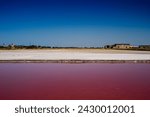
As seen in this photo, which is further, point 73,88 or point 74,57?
point 74,57

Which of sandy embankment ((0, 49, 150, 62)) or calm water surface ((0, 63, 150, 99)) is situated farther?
sandy embankment ((0, 49, 150, 62))

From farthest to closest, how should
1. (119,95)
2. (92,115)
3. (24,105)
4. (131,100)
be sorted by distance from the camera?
(119,95) → (131,100) → (24,105) → (92,115)

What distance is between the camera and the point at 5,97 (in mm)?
5707

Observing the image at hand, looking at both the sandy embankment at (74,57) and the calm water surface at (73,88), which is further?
the sandy embankment at (74,57)

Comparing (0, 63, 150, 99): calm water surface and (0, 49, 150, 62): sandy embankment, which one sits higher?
(0, 49, 150, 62): sandy embankment

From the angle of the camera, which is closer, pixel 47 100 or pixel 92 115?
pixel 92 115

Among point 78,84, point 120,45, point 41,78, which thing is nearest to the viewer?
point 78,84

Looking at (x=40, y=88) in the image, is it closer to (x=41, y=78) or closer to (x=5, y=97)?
(x=5, y=97)

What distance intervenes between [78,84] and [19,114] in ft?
8.52

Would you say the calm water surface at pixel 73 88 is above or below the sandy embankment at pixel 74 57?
below

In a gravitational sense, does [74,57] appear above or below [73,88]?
above

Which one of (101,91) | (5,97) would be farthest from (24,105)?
(101,91)

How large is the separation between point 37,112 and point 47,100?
0.67 meters

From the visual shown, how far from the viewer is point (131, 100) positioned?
212 inches
